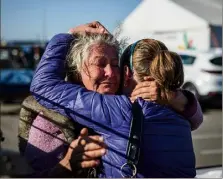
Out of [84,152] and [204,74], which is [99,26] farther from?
[204,74]

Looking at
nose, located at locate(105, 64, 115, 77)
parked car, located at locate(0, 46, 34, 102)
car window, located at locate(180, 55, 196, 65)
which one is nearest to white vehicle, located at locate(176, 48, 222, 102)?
car window, located at locate(180, 55, 196, 65)

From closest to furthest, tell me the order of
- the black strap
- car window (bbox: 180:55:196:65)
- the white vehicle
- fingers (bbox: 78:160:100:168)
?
the black strap → fingers (bbox: 78:160:100:168) → the white vehicle → car window (bbox: 180:55:196:65)

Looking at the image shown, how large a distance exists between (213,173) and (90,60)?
3.93ft

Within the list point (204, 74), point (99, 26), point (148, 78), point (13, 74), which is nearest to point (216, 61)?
point (204, 74)

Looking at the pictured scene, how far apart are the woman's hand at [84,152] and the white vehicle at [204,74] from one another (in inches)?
282

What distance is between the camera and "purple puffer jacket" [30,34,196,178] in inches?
49.8

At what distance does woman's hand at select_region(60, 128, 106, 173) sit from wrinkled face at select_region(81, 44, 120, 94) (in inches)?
6.8

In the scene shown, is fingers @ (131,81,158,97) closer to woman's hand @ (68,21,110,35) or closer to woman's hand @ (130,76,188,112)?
woman's hand @ (130,76,188,112)

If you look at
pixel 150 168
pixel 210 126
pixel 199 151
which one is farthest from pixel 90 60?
pixel 210 126

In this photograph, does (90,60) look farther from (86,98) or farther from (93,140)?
(93,140)

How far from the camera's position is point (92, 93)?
133 centimetres

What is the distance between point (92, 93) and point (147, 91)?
18 centimetres

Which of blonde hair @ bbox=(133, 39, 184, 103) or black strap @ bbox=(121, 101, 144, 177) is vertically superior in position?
blonde hair @ bbox=(133, 39, 184, 103)

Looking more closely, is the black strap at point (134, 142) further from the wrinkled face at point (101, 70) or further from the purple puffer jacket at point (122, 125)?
the wrinkled face at point (101, 70)
